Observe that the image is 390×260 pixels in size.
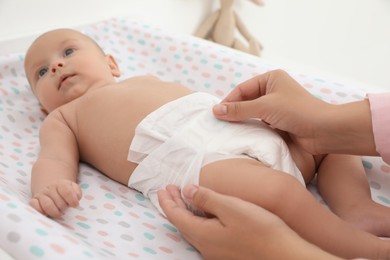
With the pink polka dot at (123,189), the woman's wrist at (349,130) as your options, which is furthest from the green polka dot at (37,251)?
the woman's wrist at (349,130)

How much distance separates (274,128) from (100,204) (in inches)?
14.7

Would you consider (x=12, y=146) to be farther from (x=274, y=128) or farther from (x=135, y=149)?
(x=274, y=128)

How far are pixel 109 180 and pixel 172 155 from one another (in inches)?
7.7

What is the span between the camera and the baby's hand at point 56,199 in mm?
844

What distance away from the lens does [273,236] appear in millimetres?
696

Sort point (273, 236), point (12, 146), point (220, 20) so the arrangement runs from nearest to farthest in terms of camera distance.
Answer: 1. point (273, 236)
2. point (12, 146)
3. point (220, 20)

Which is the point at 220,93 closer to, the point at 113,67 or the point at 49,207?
A: the point at 113,67

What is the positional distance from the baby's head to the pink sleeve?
700 mm

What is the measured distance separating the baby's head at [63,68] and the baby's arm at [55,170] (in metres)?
0.08

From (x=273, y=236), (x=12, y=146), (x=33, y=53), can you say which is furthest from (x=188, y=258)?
(x=33, y=53)

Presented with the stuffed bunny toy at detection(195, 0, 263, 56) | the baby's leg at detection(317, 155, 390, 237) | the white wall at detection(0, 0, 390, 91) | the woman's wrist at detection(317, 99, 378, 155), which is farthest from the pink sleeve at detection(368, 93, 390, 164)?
the stuffed bunny toy at detection(195, 0, 263, 56)

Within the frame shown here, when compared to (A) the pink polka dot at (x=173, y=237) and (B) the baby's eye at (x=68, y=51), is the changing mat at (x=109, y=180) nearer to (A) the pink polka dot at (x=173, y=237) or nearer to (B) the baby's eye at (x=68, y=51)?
(A) the pink polka dot at (x=173, y=237)

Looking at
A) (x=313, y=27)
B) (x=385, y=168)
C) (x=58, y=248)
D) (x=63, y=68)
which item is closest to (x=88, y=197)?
(x=58, y=248)

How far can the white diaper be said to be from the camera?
91 centimetres
